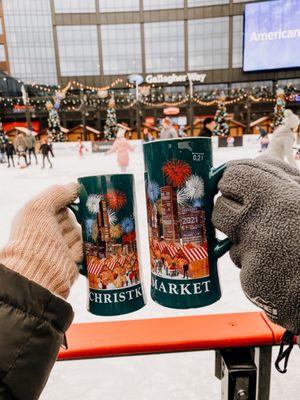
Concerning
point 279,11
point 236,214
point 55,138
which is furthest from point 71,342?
point 279,11

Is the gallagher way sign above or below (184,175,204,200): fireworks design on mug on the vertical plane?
above

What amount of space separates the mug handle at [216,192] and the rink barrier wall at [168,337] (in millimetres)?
105

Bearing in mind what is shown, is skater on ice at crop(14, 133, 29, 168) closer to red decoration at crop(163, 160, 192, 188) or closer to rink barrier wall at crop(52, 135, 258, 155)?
rink barrier wall at crop(52, 135, 258, 155)

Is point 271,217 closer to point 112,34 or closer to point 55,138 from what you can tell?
point 55,138

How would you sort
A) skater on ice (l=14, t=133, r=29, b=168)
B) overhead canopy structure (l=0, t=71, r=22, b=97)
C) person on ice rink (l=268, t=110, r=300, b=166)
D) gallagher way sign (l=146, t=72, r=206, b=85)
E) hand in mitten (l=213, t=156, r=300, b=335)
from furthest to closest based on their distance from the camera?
1. overhead canopy structure (l=0, t=71, r=22, b=97)
2. gallagher way sign (l=146, t=72, r=206, b=85)
3. skater on ice (l=14, t=133, r=29, b=168)
4. person on ice rink (l=268, t=110, r=300, b=166)
5. hand in mitten (l=213, t=156, r=300, b=335)

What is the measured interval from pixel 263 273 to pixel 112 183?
0.24 m

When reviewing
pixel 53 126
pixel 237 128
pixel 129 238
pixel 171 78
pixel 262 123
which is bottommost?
pixel 237 128

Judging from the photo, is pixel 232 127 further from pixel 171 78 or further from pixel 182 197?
pixel 182 197

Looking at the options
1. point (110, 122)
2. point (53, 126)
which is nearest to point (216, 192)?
point (53, 126)

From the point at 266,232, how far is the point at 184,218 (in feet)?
0.48

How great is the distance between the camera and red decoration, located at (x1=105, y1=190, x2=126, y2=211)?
0.45m

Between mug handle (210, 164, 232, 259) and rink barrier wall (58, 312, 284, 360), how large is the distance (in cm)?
11

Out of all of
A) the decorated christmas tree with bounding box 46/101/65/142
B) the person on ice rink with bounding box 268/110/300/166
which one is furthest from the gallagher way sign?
the person on ice rink with bounding box 268/110/300/166

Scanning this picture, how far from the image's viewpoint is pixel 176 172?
434mm
